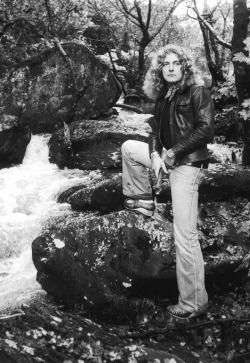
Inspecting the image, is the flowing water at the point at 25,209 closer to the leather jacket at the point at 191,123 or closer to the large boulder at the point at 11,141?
the large boulder at the point at 11,141

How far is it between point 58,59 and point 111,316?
1071 centimetres

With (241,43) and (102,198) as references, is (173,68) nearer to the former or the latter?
(102,198)

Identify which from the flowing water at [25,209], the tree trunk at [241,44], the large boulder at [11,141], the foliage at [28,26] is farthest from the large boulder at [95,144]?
the foliage at [28,26]

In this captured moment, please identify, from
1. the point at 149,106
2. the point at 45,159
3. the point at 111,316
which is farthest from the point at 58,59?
the point at 111,316

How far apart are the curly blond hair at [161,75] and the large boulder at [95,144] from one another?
5.80m

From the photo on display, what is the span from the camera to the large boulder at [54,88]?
12719 mm

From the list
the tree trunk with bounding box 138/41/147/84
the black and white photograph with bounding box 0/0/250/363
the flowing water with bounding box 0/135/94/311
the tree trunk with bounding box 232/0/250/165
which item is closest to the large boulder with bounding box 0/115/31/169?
the flowing water with bounding box 0/135/94/311

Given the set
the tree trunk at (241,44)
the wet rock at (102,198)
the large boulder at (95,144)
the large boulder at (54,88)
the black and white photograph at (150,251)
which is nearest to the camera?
the black and white photograph at (150,251)

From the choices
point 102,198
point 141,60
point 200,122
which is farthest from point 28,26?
point 200,122

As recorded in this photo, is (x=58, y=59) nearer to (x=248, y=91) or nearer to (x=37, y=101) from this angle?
(x=37, y=101)

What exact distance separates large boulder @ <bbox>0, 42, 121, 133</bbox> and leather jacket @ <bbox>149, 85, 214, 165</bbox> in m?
9.74

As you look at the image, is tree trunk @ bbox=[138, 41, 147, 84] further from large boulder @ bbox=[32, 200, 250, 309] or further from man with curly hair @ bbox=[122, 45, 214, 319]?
man with curly hair @ bbox=[122, 45, 214, 319]

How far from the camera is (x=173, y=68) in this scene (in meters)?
3.58

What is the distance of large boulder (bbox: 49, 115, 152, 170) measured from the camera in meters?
9.76
